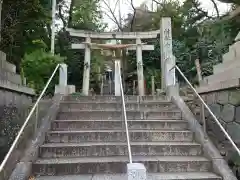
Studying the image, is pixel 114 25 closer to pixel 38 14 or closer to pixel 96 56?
pixel 96 56

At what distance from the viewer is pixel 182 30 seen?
16.0 m

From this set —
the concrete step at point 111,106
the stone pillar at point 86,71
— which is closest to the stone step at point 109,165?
the concrete step at point 111,106

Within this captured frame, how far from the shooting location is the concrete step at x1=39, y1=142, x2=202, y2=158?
13.2 feet

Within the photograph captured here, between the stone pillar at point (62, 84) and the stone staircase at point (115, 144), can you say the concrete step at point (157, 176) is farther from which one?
the stone pillar at point (62, 84)

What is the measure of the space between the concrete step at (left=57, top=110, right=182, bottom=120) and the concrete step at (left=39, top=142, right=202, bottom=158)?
3.09ft

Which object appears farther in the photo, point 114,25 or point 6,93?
point 114,25

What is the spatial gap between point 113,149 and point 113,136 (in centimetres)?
37

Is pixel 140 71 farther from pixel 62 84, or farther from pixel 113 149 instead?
pixel 113 149

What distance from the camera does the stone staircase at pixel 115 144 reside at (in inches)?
145

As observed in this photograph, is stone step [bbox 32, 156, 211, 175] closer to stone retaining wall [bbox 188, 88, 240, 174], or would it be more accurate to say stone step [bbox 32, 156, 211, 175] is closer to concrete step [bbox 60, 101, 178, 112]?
stone retaining wall [bbox 188, 88, 240, 174]

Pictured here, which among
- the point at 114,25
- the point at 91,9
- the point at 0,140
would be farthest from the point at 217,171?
the point at 114,25

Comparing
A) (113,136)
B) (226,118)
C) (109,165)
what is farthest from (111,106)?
(226,118)

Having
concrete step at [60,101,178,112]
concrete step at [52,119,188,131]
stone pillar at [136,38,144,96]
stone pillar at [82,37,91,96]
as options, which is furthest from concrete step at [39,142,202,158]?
stone pillar at [82,37,91,96]

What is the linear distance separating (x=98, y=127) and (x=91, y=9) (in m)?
13.3
